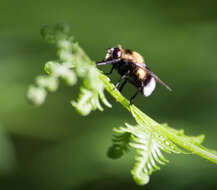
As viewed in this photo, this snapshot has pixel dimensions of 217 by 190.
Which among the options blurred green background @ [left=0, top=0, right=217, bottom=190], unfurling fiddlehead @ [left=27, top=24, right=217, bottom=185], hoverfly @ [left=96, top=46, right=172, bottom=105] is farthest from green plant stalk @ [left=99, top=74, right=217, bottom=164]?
blurred green background @ [left=0, top=0, right=217, bottom=190]

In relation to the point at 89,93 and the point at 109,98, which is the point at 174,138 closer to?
the point at 89,93

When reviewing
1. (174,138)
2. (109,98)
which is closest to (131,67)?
(174,138)

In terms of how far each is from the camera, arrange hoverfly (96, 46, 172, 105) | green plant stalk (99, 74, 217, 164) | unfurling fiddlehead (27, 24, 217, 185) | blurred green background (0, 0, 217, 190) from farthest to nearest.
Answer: blurred green background (0, 0, 217, 190)
hoverfly (96, 46, 172, 105)
green plant stalk (99, 74, 217, 164)
unfurling fiddlehead (27, 24, 217, 185)

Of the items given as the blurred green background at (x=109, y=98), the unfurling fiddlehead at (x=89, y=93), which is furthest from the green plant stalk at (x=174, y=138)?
the blurred green background at (x=109, y=98)

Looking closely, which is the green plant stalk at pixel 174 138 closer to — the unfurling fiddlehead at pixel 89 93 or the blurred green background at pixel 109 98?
the unfurling fiddlehead at pixel 89 93

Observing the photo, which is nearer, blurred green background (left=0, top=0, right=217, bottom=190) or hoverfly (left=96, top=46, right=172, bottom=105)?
hoverfly (left=96, top=46, right=172, bottom=105)

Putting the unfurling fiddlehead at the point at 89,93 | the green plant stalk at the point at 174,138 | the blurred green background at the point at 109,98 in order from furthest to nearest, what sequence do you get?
the blurred green background at the point at 109,98, the green plant stalk at the point at 174,138, the unfurling fiddlehead at the point at 89,93

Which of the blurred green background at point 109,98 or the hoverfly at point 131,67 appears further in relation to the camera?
the blurred green background at point 109,98

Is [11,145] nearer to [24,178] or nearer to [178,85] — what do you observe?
[24,178]

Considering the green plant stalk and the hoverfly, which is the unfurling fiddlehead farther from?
the hoverfly

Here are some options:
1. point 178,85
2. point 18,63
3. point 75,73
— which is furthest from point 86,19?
point 75,73
